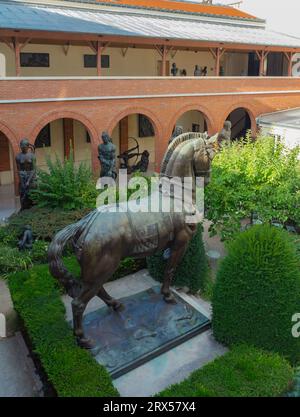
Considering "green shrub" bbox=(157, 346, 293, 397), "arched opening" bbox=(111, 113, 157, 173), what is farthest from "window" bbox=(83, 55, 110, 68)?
"green shrub" bbox=(157, 346, 293, 397)

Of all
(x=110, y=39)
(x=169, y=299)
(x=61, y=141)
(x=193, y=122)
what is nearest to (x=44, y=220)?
(x=169, y=299)

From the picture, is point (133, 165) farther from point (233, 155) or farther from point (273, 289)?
point (273, 289)

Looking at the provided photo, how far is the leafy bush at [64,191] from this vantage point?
11.6 metres

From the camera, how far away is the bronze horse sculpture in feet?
18.5

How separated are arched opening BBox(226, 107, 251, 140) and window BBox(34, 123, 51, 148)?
457 inches

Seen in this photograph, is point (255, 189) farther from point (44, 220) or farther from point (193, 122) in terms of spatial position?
point (193, 122)

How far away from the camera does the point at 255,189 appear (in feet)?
30.5

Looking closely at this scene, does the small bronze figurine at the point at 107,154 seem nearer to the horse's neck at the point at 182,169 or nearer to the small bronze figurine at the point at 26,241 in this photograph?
the small bronze figurine at the point at 26,241

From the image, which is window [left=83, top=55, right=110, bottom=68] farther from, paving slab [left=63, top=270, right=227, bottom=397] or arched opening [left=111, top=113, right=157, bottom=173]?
paving slab [left=63, top=270, right=227, bottom=397]

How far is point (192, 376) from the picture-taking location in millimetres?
5441

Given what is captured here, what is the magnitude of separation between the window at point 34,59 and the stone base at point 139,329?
44.4 feet

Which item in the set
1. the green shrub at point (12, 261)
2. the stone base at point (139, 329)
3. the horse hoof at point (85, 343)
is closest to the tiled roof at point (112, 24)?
the green shrub at point (12, 261)
